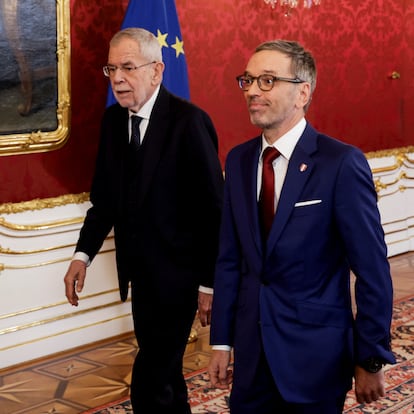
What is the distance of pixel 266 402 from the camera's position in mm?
2400

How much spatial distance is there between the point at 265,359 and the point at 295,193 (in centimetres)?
48

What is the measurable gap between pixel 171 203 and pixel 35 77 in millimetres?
2153

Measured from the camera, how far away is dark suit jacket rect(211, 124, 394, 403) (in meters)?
2.24

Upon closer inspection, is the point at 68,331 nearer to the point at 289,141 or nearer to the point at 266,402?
the point at 266,402

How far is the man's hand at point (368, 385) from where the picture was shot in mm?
2230

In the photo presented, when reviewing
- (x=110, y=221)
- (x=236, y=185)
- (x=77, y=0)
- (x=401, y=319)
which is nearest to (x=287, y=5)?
(x=77, y=0)

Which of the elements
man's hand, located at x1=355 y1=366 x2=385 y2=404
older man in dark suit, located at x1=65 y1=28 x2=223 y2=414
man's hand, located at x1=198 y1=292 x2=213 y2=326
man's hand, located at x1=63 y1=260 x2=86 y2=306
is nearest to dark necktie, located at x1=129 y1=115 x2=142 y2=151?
older man in dark suit, located at x1=65 y1=28 x2=223 y2=414

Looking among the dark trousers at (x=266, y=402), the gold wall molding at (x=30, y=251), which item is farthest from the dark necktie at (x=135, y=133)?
the gold wall molding at (x=30, y=251)

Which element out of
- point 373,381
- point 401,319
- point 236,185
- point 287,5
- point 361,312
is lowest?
point 401,319

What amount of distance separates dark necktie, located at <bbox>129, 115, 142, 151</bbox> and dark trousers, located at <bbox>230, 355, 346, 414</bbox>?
47.3 inches

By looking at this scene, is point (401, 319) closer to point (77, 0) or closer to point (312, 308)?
point (77, 0)

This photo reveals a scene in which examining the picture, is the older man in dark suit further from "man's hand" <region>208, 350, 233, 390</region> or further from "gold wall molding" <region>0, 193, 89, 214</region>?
"gold wall molding" <region>0, 193, 89, 214</region>

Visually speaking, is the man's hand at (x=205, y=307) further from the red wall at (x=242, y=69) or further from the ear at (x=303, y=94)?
the red wall at (x=242, y=69)

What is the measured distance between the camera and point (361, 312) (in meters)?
2.24
